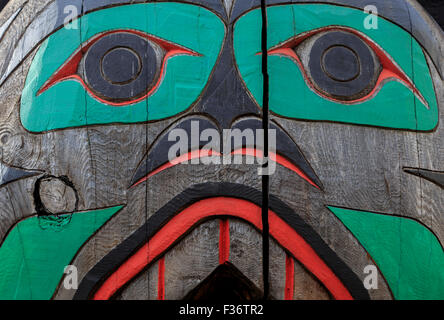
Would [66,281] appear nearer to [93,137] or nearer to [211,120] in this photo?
[93,137]

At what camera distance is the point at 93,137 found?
1.58 metres

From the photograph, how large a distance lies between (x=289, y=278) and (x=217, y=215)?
0.31m

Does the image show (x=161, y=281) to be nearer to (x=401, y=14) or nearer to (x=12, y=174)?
(x=12, y=174)

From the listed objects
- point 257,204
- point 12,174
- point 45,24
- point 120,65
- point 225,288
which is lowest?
point 225,288

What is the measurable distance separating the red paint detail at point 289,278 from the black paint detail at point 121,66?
720 mm

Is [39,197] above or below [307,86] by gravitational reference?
below

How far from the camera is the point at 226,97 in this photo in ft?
5.24

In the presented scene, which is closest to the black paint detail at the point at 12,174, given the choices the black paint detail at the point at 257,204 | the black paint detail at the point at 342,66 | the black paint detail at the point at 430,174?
the black paint detail at the point at 257,204

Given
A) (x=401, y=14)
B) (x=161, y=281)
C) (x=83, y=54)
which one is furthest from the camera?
(x=401, y=14)

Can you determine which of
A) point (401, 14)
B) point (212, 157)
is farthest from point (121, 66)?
point (401, 14)

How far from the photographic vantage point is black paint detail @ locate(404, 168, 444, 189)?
166 centimetres

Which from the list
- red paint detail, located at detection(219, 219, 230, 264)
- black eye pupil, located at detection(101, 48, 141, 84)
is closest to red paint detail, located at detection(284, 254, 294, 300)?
red paint detail, located at detection(219, 219, 230, 264)
